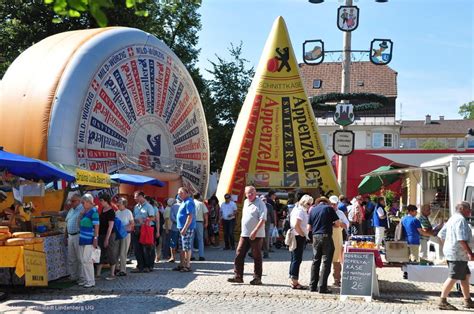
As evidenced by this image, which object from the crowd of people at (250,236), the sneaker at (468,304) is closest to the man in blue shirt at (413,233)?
the crowd of people at (250,236)

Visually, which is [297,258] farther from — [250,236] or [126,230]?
[126,230]

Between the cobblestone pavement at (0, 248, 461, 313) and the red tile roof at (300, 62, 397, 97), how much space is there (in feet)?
176

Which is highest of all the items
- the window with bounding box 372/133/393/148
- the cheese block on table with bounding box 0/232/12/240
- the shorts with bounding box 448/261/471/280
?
the window with bounding box 372/133/393/148

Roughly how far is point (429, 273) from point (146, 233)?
504 cm

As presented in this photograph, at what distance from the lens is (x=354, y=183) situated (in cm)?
2955

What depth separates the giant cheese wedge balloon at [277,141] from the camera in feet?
66.5

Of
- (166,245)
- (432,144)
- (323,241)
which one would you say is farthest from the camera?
(432,144)

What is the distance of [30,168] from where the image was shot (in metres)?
10.6

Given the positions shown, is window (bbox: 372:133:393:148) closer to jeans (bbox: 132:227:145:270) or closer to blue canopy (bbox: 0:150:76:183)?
jeans (bbox: 132:227:145:270)

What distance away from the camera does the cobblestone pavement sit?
8.90 metres

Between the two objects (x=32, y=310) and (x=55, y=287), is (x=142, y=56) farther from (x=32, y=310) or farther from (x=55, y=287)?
(x=32, y=310)

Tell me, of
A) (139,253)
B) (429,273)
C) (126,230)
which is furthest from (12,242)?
(429,273)

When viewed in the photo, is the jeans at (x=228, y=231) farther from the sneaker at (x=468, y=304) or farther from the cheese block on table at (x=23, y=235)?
the sneaker at (x=468, y=304)

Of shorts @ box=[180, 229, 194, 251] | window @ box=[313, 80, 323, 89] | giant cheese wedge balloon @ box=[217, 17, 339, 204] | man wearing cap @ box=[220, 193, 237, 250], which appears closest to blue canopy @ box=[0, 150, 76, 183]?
shorts @ box=[180, 229, 194, 251]
